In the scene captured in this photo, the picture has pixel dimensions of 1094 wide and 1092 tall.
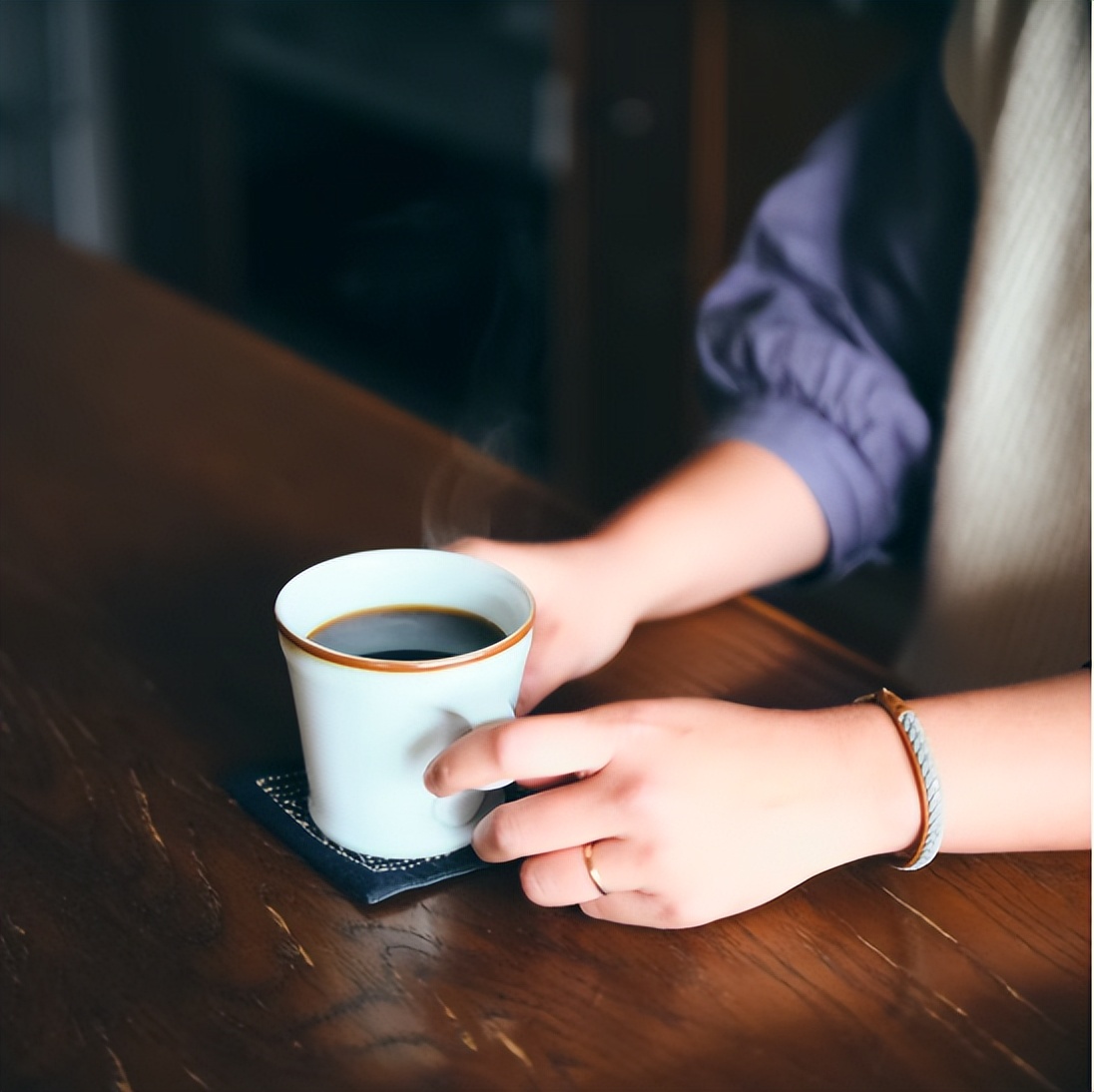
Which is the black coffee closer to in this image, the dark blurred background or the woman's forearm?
the woman's forearm

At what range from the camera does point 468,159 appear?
9.36ft

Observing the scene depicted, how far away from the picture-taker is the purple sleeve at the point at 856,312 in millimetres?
930

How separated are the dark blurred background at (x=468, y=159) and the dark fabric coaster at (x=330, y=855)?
1159 millimetres

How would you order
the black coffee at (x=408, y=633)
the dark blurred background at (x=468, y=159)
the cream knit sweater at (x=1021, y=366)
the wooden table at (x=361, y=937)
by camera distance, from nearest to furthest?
the wooden table at (x=361, y=937), the black coffee at (x=408, y=633), the cream knit sweater at (x=1021, y=366), the dark blurred background at (x=468, y=159)

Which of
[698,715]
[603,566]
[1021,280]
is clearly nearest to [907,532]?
[1021,280]

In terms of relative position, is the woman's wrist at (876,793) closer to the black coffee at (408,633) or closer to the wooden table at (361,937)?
the wooden table at (361,937)

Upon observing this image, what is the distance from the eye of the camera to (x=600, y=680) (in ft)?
2.43

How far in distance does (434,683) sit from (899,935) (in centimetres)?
22

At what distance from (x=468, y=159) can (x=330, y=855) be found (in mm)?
2469

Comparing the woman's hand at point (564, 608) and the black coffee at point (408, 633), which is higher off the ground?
the black coffee at point (408, 633)

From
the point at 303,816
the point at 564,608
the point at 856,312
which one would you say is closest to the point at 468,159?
the point at 856,312

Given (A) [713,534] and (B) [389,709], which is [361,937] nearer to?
(B) [389,709]

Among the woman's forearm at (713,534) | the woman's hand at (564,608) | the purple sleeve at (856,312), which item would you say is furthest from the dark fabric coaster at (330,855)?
the purple sleeve at (856,312)

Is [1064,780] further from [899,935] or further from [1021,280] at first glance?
[1021,280]
